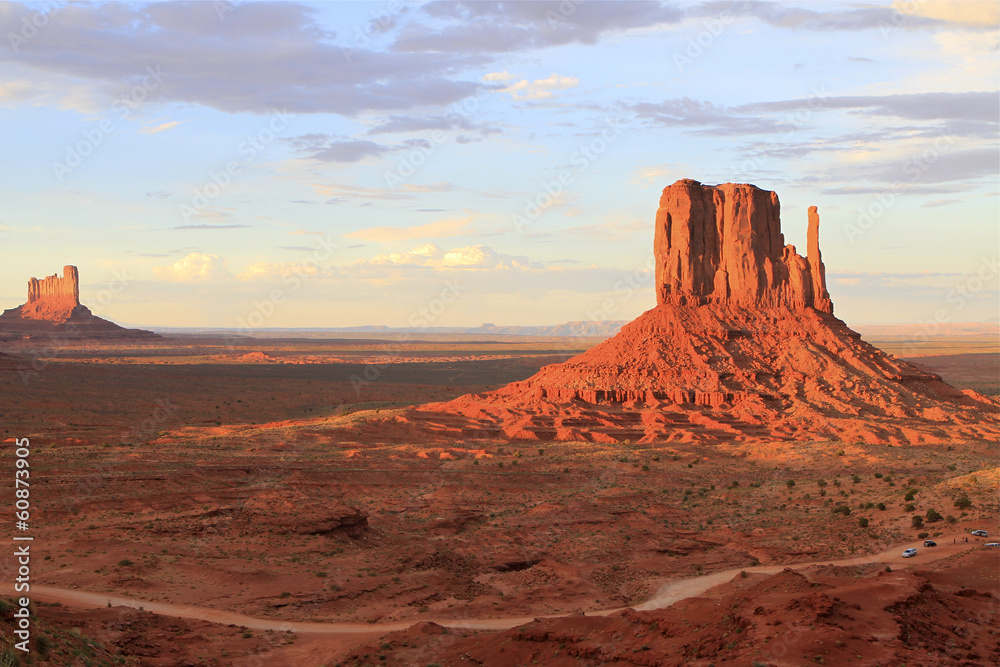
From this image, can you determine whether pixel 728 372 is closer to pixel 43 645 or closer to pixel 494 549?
pixel 494 549

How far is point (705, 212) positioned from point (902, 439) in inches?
910

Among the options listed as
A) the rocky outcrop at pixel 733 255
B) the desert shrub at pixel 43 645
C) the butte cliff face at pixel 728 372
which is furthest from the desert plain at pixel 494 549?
the rocky outcrop at pixel 733 255

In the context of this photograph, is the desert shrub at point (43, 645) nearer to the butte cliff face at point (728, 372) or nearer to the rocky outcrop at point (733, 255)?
the butte cliff face at point (728, 372)

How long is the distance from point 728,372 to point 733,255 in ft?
33.2

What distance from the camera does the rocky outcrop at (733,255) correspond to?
65125 mm

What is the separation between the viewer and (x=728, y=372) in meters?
60.2

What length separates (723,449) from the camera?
171 ft

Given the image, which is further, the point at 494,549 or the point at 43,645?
the point at 494,549

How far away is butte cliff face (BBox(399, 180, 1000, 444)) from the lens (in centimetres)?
5631

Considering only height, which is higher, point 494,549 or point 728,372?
point 728,372

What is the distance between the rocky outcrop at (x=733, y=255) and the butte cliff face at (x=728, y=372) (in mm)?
86

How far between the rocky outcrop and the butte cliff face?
0.28 ft

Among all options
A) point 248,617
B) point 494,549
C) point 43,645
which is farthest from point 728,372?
point 43,645

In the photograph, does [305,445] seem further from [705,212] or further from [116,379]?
[116,379]
